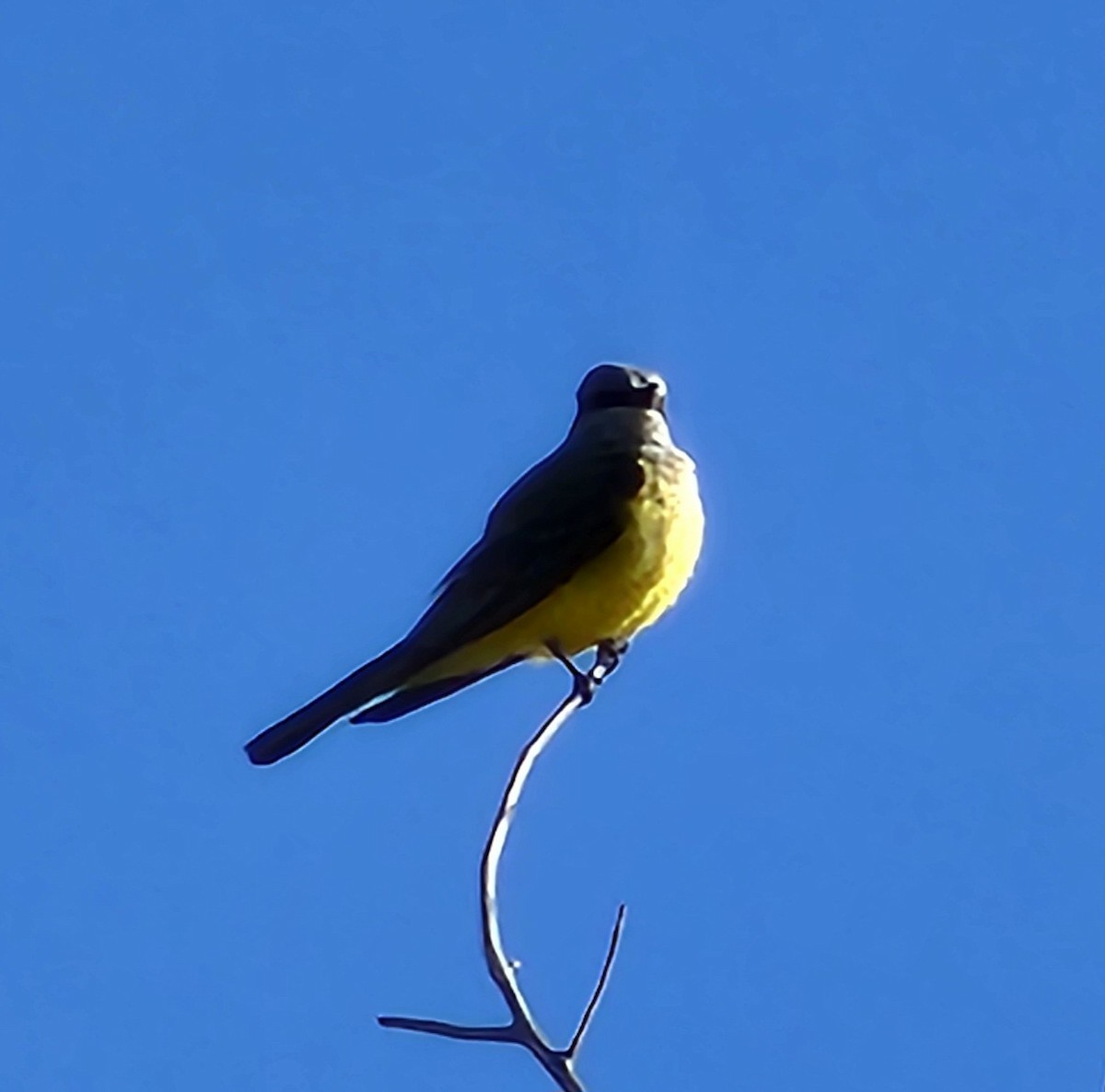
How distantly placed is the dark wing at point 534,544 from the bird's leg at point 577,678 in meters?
0.15

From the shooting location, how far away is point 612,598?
6.92 metres

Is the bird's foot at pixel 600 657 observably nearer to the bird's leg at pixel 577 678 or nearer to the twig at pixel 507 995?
the bird's leg at pixel 577 678

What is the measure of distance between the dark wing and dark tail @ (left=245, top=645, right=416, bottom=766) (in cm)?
15

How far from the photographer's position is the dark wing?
693 cm

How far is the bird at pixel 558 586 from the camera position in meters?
6.91

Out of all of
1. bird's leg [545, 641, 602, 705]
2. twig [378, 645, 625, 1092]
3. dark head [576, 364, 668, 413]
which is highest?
dark head [576, 364, 668, 413]

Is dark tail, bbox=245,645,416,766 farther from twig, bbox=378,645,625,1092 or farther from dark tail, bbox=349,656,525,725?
twig, bbox=378,645,625,1092

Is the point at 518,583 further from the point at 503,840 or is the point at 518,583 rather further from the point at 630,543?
the point at 503,840

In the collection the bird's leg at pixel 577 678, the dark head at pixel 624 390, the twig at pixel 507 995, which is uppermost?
the dark head at pixel 624 390

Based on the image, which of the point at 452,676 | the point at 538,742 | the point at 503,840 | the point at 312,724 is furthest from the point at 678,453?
the point at 503,840

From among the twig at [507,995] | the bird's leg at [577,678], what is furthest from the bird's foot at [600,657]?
the twig at [507,995]

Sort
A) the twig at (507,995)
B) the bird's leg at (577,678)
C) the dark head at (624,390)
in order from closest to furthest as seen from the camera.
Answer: the twig at (507,995) < the bird's leg at (577,678) < the dark head at (624,390)

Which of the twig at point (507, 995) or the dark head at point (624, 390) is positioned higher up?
the dark head at point (624, 390)

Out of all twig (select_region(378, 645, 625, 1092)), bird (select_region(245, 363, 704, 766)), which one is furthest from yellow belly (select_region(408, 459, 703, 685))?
twig (select_region(378, 645, 625, 1092))
